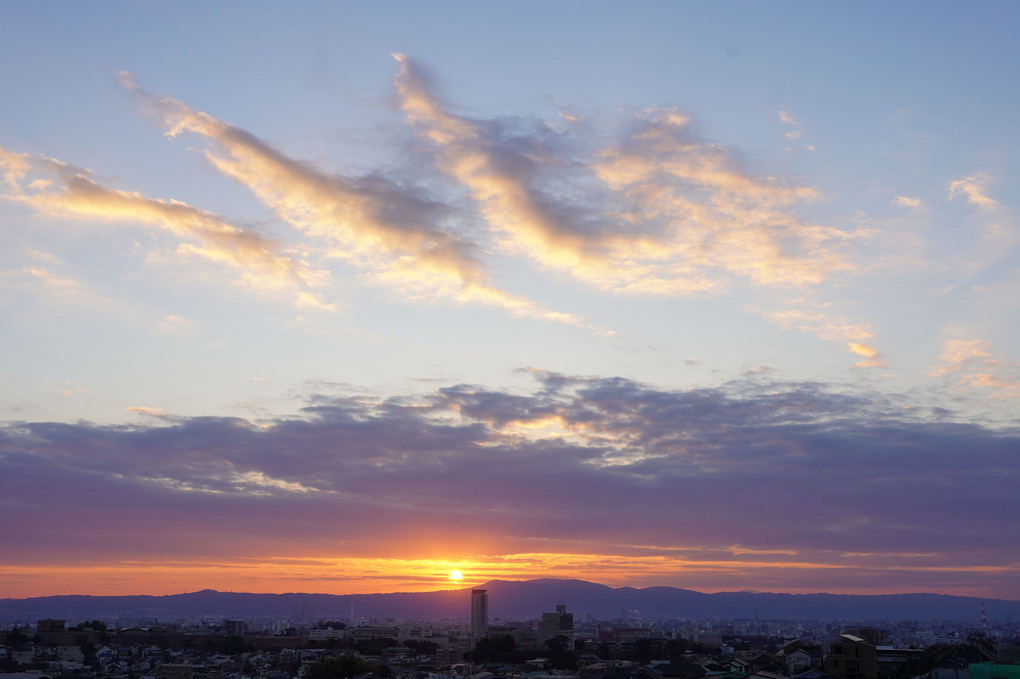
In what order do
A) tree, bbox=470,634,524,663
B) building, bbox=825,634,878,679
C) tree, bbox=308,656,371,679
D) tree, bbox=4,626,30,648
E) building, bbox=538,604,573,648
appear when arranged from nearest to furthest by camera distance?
1. building, bbox=825,634,878,679
2. tree, bbox=308,656,371,679
3. tree, bbox=470,634,524,663
4. tree, bbox=4,626,30,648
5. building, bbox=538,604,573,648

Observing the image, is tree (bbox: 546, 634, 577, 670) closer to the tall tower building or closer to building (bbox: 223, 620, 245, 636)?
the tall tower building

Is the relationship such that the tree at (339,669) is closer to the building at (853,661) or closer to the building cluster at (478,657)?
the building cluster at (478,657)

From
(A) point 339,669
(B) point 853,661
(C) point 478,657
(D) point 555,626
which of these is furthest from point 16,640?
(B) point 853,661

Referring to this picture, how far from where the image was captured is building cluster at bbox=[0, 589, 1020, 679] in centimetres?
4562

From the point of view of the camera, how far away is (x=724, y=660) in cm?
A: 6181

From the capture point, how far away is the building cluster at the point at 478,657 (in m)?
45.6

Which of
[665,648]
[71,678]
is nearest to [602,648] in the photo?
[665,648]

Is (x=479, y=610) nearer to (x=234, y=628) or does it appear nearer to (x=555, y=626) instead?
(x=555, y=626)

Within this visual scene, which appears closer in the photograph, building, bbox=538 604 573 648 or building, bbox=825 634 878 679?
building, bbox=825 634 878 679

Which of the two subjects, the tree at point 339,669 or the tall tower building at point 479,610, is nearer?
the tree at point 339,669

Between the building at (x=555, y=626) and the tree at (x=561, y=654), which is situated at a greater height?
the building at (x=555, y=626)

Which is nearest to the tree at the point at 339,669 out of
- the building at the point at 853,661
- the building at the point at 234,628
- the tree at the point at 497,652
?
the tree at the point at 497,652

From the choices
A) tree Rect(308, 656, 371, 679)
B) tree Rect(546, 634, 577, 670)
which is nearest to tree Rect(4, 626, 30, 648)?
tree Rect(308, 656, 371, 679)

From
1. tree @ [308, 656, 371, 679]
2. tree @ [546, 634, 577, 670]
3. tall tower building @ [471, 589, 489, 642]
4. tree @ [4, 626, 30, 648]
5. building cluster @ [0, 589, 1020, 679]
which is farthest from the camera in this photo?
tall tower building @ [471, 589, 489, 642]
